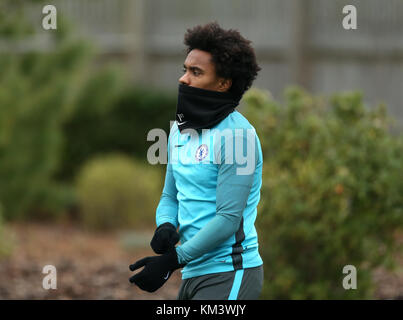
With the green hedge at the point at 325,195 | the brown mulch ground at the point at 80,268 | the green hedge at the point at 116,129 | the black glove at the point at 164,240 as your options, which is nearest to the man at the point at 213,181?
the black glove at the point at 164,240

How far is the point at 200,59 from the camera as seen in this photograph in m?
2.73

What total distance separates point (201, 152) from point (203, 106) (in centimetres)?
18

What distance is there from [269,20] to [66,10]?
331cm

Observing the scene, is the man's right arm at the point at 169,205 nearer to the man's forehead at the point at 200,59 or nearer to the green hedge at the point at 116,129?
the man's forehead at the point at 200,59

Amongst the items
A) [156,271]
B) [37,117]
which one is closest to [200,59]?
[156,271]

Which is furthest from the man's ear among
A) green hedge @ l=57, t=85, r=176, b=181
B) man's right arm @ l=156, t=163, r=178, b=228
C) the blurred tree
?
green hedge @ l=57, t=85, r=176, b=181

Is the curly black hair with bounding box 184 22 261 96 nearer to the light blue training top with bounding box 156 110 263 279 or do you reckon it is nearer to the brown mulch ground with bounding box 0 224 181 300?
the light blue training top with bounding box 156 110 263 279

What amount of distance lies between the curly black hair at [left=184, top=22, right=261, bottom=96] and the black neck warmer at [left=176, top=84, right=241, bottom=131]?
0.24 feet

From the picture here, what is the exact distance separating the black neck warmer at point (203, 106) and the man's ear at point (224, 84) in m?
0.03

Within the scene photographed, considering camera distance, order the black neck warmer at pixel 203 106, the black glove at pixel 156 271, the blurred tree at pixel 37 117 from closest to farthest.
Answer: the black glove at pixel 156 271 → the black neck warmer at pixel 203 106 → the blurred tree at pixel 37 117

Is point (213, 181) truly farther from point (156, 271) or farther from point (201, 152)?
point (156, 271)

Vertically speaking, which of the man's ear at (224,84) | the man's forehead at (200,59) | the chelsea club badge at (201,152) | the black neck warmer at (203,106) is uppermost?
the man's forehead at (200,59)

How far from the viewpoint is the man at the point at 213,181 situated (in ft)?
8.52

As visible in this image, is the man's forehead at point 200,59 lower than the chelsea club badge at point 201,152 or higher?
higher
